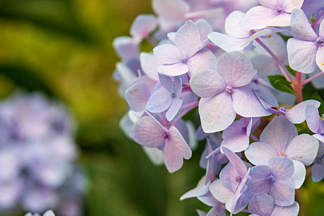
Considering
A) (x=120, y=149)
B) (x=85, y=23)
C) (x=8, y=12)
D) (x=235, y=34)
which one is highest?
(x=8, y=12)

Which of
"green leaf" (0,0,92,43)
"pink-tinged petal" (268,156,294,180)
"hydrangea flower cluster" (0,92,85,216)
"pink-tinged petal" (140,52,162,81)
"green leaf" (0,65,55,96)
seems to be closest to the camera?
"pink-tinged petal" (268,156,294,180)

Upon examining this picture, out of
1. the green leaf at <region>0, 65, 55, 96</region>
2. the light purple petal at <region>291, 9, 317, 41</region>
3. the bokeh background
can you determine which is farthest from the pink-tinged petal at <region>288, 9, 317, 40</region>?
the green leaf at <region>0, 65, 55, 96</region>

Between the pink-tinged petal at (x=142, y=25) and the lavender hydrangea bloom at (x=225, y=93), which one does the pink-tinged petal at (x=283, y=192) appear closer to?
the lavender hydrangea bloom at (x=225, y=93)

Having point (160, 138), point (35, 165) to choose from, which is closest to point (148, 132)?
point (160, 138)

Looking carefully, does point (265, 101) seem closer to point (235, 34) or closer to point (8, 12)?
point (235, 34)

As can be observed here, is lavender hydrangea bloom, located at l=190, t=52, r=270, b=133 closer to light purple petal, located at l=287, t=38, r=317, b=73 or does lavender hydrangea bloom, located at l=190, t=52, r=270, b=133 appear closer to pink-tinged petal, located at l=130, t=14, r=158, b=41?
light purple petal, located at l=287, t=38, r=317, b=73

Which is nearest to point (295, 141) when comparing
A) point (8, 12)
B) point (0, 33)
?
point (8, 12)

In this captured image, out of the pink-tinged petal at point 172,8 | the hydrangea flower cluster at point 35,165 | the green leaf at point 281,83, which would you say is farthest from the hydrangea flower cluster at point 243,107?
the hydrangea flower cluster at point 35,165

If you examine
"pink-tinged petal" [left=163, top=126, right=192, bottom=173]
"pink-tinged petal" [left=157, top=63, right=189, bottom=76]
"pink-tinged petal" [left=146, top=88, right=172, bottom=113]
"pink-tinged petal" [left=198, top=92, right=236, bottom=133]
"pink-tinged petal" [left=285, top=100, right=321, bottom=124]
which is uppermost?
"pink-tinged petal" [left=157, top=63, right=189, bottom=76]
